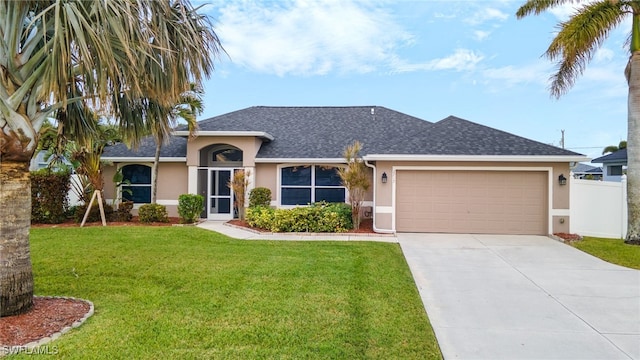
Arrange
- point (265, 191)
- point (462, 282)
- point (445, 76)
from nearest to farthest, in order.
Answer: point (462, 282) → point (265, 191) → point (445, 76)

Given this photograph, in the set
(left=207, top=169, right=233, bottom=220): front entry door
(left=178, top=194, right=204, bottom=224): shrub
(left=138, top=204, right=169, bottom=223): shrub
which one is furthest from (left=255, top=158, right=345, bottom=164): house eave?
(left=138, top=204, right=169, bottom=223): shrub

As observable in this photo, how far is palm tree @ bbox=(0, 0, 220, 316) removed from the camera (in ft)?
13.6

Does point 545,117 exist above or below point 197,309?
above

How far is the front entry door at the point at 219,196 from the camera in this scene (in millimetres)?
15203

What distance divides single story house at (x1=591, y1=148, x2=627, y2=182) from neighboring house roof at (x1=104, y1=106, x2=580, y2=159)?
706 inches

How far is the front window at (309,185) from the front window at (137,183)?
6125 mm

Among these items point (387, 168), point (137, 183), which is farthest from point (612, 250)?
point (137, 183)

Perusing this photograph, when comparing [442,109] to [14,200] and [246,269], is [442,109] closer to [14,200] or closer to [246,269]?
[246,269]

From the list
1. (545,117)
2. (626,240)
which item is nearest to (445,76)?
(545,117)

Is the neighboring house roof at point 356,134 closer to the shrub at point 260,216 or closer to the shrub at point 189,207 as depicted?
the shrub at point 260,216

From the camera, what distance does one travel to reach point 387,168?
12320 millimetres

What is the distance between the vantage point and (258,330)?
4535 millimetres

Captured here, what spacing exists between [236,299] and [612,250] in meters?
10.5

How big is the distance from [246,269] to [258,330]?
9.72ft
